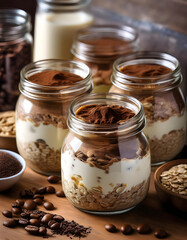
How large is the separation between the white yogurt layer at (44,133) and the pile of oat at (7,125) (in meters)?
0.17

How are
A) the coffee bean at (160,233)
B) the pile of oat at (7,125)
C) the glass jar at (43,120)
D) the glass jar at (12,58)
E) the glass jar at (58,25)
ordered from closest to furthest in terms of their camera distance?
the coffee bean at (160,233)
the glass jar at (43,120)
the pile of oat at (7,125)
the glass jar at (12,58)
the glass jar at (58,25)

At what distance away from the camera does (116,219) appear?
4.60 ft

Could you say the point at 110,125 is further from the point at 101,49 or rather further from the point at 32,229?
the point at 101,49

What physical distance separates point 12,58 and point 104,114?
0.77m

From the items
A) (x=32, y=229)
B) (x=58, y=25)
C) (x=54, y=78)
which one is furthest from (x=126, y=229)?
(x=58, y=25)

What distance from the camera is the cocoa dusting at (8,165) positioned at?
1521 millimetres

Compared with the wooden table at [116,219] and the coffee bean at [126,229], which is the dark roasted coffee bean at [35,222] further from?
the coffee bean at [126,229]

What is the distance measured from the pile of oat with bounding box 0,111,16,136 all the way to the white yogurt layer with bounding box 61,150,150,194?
434 mm

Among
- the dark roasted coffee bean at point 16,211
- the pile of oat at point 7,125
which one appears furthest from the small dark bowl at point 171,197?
the pile of oat at point 7,125

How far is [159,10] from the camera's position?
2.21 meters

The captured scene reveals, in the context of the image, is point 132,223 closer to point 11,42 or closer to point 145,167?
point 145,167

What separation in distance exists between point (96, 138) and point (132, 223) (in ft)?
0.91

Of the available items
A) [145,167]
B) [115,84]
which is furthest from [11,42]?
[145,167]

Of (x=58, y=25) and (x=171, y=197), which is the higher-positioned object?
(x=58, y=25)
